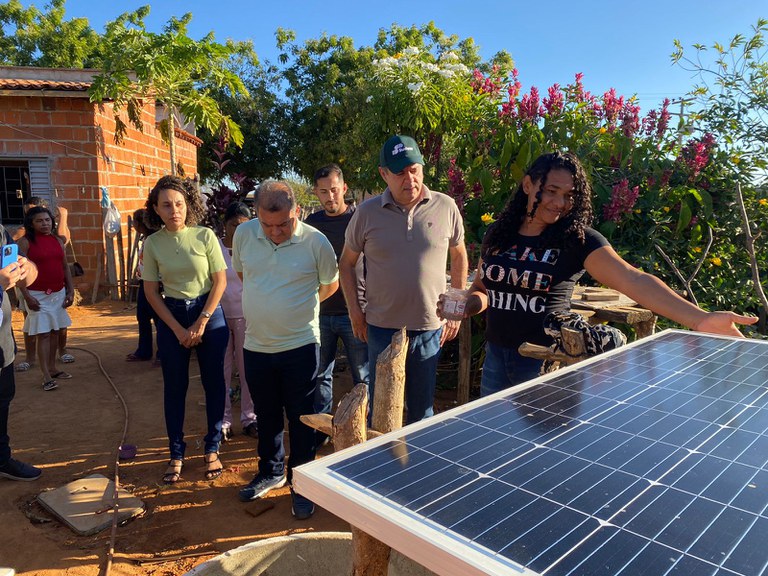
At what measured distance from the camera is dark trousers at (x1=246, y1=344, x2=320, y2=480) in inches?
135

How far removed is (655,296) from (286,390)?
2.18 m

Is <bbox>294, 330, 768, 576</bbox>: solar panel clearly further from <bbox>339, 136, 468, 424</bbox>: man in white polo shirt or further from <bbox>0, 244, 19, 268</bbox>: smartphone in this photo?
<bbox>0, 244, 19, 268</bbox>: smartphone

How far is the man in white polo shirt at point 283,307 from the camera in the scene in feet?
11.0

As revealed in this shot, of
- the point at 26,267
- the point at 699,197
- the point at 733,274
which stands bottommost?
the point at 733,274

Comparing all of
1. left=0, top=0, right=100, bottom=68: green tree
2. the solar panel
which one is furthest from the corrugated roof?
left=0, top=0, right=100, bottom=68: green tree

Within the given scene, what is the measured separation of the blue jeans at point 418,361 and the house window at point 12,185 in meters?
10.0

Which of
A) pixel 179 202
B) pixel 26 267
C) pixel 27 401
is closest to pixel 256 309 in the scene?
pixel 179 202

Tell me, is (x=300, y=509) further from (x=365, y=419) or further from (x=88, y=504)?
(x=365, y=419)

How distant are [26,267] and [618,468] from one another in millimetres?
3765

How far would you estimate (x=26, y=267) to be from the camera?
366cm

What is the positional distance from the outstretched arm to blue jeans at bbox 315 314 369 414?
2.19 meters

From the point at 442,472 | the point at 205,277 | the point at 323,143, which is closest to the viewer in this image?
the point at 442,472

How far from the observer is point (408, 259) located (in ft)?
10.6

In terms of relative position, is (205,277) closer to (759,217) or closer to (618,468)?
(618,468)
